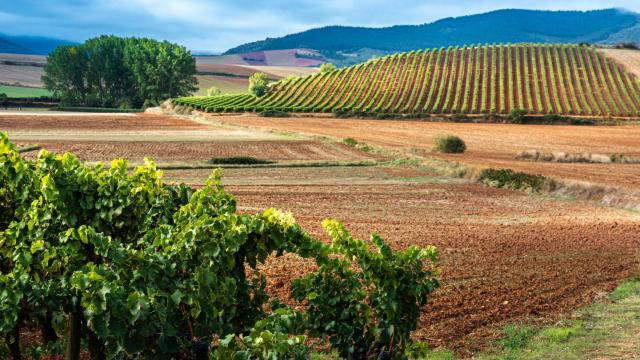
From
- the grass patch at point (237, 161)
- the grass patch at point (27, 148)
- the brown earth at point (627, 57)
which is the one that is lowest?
the grass patch at point (27, 148)

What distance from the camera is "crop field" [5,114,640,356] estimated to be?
15219 millimetres

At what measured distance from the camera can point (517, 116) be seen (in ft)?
276

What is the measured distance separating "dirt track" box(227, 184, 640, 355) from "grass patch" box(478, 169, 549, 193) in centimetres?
105

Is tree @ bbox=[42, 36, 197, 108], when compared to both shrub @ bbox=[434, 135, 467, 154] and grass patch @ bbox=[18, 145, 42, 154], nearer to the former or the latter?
grass patch @ bbox=[18, 145, 42, 154]

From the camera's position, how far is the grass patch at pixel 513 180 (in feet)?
108

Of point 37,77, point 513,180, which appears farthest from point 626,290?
point 37,77

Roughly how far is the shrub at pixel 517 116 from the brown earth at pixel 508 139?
3956 millimetres

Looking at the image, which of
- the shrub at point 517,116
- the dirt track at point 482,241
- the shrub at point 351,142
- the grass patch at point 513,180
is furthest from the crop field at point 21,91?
the grass patch at point 513,180

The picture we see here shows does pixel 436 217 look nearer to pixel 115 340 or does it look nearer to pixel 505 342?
pixel 505 342

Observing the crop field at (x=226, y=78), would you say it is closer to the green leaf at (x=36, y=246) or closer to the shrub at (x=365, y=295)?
the shrub at (x=365, y=295)

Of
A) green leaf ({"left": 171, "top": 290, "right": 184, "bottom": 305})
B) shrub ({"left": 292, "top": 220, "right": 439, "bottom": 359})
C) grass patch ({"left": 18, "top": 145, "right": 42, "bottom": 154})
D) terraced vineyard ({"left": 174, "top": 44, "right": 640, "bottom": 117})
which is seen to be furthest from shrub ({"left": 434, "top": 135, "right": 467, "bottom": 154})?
green leaf ({"left": 171, "top": 290, "right": 184, "bottom": 305})

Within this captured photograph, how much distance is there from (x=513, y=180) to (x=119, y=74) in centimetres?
11548

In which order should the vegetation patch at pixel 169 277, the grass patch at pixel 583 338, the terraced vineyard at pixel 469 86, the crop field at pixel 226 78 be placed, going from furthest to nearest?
the crop field at pixel 226 78, the terraced vineyard at pixel 469 86, the grass patch at pixel 583 338, the vegetation patch at pixel 169 277

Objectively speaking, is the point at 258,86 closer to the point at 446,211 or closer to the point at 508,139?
the point at 508,139
